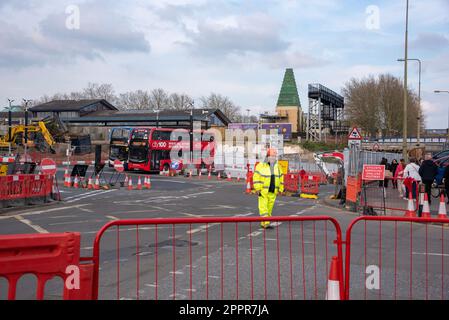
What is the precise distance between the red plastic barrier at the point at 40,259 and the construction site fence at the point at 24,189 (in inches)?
489

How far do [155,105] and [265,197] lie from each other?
106 metres

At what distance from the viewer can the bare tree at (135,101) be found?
116938 mm

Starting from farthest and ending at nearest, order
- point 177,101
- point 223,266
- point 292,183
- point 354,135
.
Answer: point 177,101 → point 292,183 → point 354,135 → point 223,266

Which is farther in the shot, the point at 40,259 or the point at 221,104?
the point at 221,104

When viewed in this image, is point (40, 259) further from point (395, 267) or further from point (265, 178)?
point (265, 178)

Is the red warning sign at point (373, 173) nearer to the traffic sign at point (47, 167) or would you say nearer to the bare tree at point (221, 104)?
the traffic sign at point (47, 167)

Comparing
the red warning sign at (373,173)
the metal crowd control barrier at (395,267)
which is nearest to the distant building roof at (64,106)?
the red warning sign at (373,173)

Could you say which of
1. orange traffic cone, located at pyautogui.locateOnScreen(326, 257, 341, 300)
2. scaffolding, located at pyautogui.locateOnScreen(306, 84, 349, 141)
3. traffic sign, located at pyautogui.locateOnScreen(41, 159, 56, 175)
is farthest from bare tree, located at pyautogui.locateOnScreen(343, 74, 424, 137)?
orange traffic cone, located at pyautogui.locateOnScreen(326, 257, 341, 300)

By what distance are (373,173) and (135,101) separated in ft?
347

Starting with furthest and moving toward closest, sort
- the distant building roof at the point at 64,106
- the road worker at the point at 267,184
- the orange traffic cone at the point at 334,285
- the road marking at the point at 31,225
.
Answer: the distant building roof at the point at 64,106 → the road worker at the point at 267,184 → the road marking at the point at 31,225 → the orange traffic cone at the point at 334,285

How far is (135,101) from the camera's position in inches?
4660

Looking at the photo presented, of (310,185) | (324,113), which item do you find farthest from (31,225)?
(324,113)

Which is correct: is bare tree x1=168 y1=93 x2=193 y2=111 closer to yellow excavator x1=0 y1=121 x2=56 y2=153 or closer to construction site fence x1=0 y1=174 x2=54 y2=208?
yellow excavator x1=0 y1=121 x2=56 y2=153
